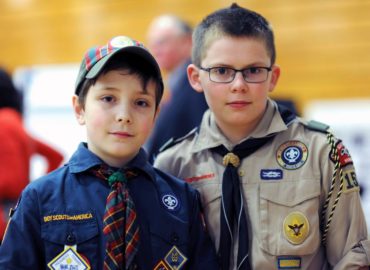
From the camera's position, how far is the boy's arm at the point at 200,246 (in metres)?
2.16

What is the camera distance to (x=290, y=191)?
2232 mm

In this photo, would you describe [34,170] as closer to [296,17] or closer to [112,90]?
[296,17]

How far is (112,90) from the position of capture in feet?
6.89

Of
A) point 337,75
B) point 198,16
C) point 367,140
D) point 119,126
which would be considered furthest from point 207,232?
point 198,16

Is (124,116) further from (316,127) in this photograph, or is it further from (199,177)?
(316,127)

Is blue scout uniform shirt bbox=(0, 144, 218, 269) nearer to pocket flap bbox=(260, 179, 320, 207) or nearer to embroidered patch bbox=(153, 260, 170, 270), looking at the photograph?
embroidered patch bbox=(153, 260, 170, 270)

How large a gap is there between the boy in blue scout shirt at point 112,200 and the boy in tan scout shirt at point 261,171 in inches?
5.3

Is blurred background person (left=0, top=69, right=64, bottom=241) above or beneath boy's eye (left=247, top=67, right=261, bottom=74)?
beneath

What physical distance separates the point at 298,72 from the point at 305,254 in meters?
3.25

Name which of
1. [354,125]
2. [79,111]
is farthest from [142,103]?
[354,125]

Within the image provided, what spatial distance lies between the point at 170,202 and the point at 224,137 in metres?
0.36

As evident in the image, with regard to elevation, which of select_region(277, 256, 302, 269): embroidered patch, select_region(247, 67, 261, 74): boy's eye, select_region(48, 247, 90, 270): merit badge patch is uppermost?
select_region(247, 67, 261, 74): boy's eye

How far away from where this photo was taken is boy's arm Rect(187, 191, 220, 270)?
2.16m

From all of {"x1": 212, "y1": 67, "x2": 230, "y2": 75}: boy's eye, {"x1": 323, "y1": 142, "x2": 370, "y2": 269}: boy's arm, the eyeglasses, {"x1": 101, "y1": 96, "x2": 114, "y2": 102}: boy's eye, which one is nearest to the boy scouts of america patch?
{"x1": 323, "y1": 142, "x2": 370, "y2": 269}: boy's arm
